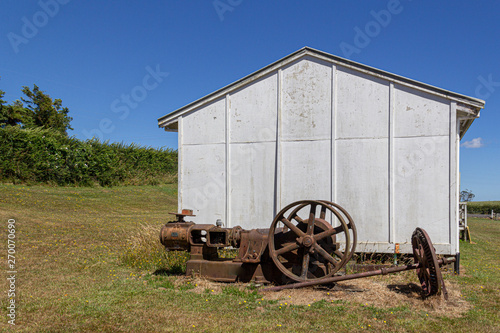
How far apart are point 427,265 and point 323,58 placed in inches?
207

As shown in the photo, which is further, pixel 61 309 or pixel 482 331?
pixel 61 309

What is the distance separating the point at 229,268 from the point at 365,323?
2757 millimetres

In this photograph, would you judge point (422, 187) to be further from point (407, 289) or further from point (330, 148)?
point (407, 289)

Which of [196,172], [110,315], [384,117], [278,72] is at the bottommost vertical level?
Result: [110,315]

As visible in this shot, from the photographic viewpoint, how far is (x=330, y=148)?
8820 millimetres

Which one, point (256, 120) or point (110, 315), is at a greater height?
point (256, 120)

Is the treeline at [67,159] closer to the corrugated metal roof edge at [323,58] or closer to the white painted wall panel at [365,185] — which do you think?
the corrugated metal roof edge at [323,58]

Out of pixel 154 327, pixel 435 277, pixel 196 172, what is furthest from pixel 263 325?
pixel 196 172

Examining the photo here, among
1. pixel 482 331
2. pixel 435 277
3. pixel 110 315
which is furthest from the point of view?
pixel 435 277

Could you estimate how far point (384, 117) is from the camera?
8.58 metres

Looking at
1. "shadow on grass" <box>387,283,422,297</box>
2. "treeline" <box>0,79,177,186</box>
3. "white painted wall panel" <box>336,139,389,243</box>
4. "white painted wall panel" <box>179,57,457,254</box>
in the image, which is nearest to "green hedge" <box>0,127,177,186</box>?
"treeline" <box>0,79,177,186</box>

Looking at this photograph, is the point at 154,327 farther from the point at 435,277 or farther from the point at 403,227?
the point at 403,227

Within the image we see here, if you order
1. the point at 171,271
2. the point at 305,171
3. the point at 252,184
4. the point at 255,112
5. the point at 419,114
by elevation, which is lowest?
the point at 171,271

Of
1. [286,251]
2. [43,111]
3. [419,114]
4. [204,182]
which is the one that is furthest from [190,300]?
[43,111]
